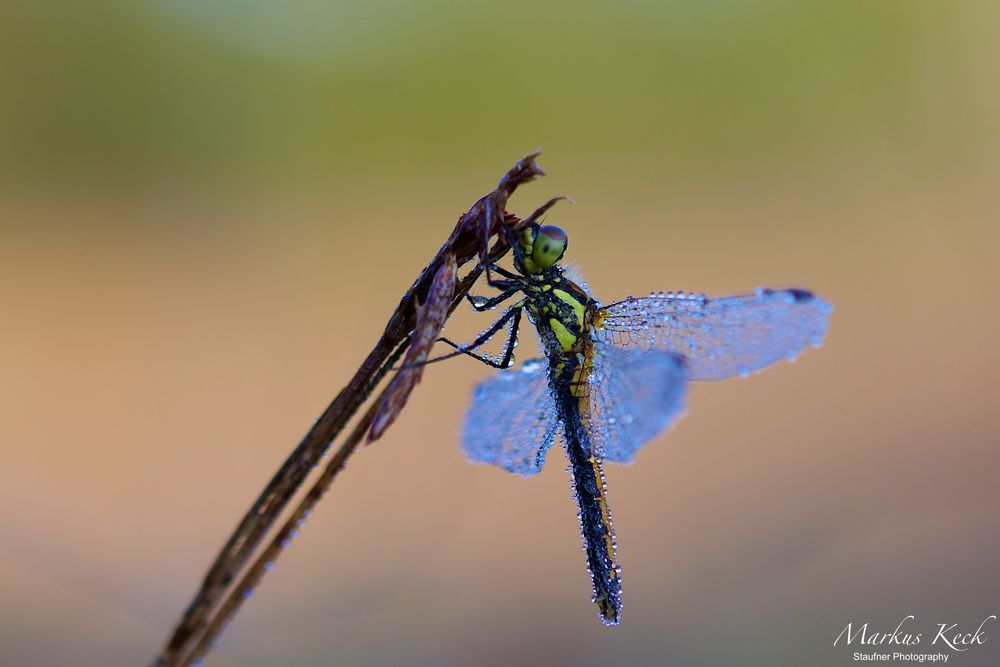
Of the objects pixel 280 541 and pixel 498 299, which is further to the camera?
pixel 498 299

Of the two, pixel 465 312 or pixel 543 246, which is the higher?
pixel 465 312

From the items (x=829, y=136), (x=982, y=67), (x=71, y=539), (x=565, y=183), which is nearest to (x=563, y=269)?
(x=71, y=539)
